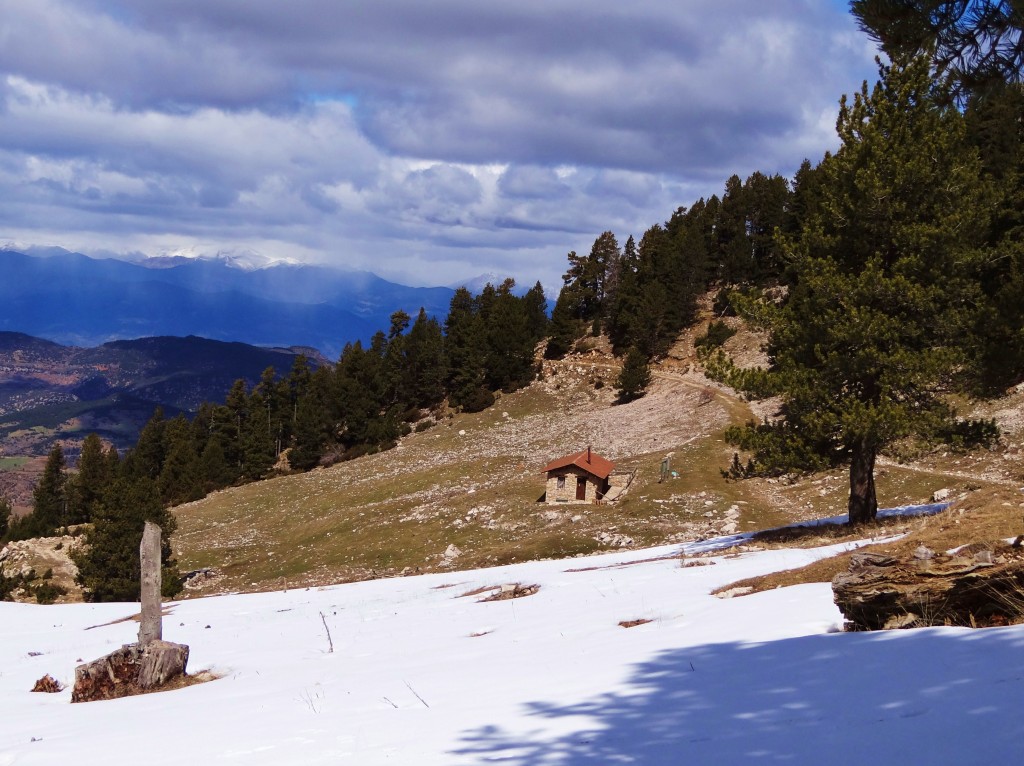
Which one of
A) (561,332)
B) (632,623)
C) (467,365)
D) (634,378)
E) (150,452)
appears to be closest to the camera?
(632,623)

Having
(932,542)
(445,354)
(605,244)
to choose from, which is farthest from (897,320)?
(605,244)

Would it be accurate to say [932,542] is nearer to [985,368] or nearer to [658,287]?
[985,368]

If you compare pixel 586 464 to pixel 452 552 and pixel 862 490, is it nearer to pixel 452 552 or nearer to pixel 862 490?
pixel 452 552

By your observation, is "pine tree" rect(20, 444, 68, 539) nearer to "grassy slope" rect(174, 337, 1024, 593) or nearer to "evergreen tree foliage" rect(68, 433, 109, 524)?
"evergreen tree foliage" rect(68, 433, 109, 524)

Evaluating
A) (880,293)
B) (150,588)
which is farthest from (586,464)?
(150,588)

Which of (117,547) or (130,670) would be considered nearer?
(130,670)

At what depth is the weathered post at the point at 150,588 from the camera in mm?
13773

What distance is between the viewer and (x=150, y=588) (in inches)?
563

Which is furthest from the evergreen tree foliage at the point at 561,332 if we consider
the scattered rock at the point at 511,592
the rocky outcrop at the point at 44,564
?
the scattered rock at the point at 511,592

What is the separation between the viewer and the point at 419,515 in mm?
48188

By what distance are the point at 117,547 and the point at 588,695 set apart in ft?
133

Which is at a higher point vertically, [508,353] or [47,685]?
[508,353]

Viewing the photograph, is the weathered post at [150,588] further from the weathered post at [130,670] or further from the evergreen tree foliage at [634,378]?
the evergreen tree foliage at [634,378]

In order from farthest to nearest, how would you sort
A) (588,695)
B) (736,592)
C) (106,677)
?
(736,592) → (106,677) → (588,695)
